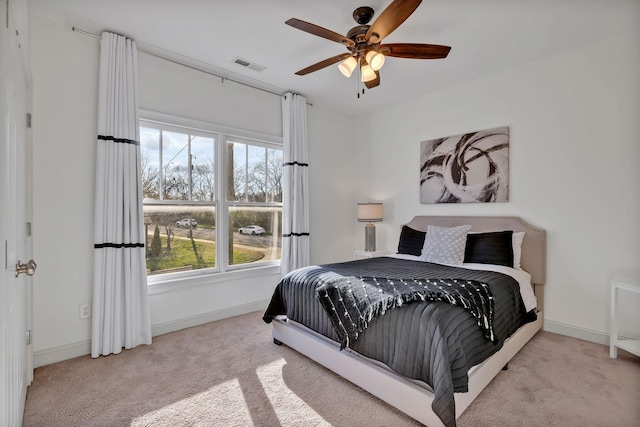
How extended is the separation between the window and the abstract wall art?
6.46ft

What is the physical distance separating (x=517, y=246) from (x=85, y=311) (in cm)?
404

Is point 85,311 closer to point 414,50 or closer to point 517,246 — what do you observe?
point 414,50

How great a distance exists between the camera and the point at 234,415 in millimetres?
1844

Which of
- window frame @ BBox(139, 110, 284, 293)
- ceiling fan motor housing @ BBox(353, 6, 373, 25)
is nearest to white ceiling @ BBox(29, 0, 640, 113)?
ceiling fan motor housing @ BBox(353, 6, 373, 25)

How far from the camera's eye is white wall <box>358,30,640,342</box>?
2.73 metres

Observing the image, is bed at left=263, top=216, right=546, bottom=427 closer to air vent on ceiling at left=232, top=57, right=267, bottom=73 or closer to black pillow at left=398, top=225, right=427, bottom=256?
black pillow at left=398, top=225, right=427, bottom=256

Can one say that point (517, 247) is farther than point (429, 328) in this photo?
Yes

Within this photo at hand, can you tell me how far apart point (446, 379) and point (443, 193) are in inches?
108

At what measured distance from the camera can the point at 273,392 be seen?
207 centimetres

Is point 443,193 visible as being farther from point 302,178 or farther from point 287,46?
point 287,46

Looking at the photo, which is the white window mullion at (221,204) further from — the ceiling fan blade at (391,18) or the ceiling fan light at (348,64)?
the ceiling fan blade at (391,18)

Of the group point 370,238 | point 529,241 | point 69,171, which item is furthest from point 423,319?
point 69,171

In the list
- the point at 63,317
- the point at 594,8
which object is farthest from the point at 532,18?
the point at 63,317

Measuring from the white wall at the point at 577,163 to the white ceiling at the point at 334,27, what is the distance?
10.3 inches
